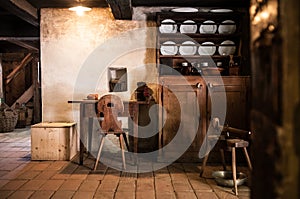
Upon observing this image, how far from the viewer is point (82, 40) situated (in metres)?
4.66

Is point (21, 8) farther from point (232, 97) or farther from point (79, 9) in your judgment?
point (232, 97)

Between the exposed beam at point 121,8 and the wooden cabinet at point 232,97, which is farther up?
the exposed beam at point 121,8

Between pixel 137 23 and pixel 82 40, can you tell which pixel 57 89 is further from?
pixel 137 23

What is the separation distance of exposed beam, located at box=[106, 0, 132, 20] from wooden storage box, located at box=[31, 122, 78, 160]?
1.64 m

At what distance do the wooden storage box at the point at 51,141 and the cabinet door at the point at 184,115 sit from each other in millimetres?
1301

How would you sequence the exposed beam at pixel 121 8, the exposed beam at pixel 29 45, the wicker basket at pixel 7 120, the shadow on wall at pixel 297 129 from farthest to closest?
the exposed beam at pixel 29 45 < the wicker basket at pixel 7 120 < the exposed beam at pixel 121 8 < the shadow on wall at pixel 297 129

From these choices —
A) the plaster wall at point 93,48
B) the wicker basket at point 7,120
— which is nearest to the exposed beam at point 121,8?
the plaster wall at point 93,48

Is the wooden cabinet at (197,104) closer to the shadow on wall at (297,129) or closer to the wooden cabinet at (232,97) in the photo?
the wooden cabinet at (232,97)

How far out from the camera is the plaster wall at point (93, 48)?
15.2 feet

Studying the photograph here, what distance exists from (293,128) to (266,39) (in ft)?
0.71

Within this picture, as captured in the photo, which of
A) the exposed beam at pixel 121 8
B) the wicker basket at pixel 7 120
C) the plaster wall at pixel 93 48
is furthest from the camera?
the wicker basket at pixel 7 120

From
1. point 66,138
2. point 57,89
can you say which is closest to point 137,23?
point 57,89

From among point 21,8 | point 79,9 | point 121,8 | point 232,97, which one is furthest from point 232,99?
point 21,8

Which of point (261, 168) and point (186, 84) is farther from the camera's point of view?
point (186, 84)
